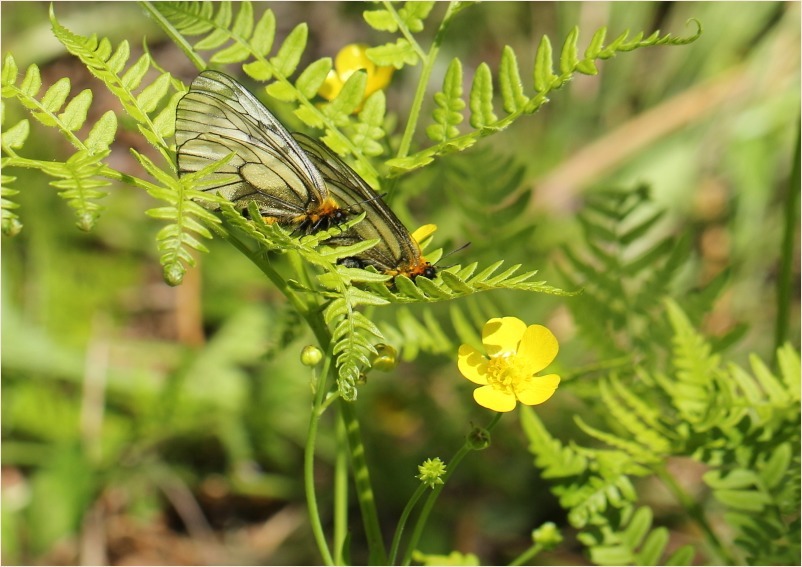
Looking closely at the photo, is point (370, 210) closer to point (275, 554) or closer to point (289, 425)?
point (289, 425)

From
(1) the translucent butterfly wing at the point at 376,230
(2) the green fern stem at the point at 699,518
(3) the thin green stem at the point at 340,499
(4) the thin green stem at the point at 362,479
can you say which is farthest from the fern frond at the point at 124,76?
(2) the green fern stem at the point at 699,518

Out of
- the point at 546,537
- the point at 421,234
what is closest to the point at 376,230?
the point at 421,234

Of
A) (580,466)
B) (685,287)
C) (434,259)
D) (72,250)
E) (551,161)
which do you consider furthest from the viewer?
(551,161)

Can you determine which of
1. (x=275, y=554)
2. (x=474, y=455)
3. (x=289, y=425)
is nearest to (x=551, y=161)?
(x=474, y=455)

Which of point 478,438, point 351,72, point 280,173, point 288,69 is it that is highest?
point 351,72

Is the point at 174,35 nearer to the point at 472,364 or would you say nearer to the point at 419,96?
the point at 419,96

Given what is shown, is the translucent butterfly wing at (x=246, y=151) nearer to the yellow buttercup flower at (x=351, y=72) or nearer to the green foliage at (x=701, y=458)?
the yellow buttercup flower at (x=351, y=72)

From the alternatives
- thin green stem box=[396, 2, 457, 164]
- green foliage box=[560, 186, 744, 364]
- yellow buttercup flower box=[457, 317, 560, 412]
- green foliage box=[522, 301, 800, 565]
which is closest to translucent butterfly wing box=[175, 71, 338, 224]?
thin green stem box=[396, 2, 457, 164]
